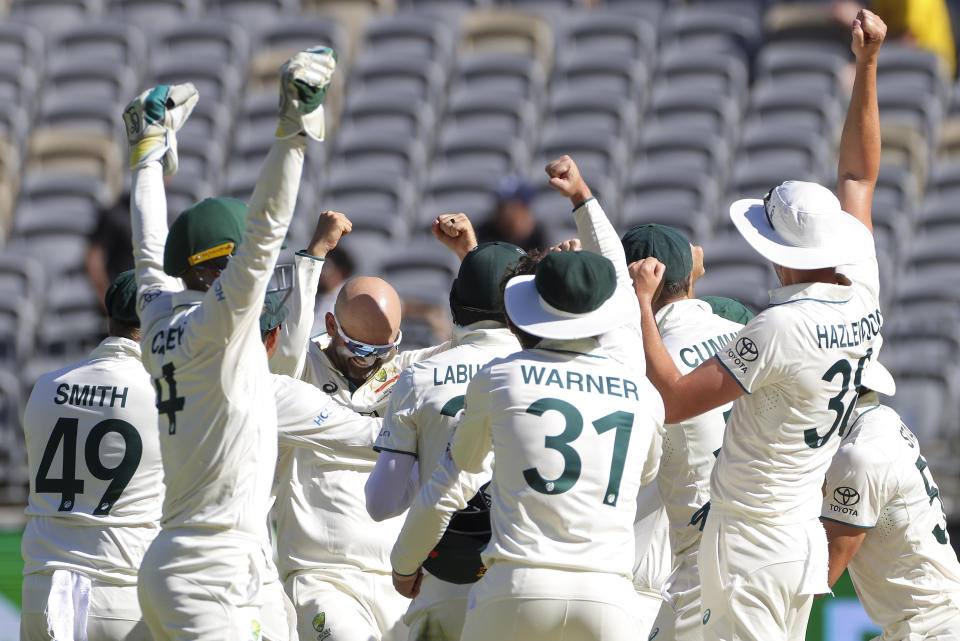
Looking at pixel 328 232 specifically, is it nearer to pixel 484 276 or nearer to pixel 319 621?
pixel 484 276

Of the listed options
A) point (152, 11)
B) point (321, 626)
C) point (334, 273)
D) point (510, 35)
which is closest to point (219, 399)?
point (321, 626)

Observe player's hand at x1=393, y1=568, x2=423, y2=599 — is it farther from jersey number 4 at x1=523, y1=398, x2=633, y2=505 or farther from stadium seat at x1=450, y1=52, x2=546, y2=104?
stadium seat at x1=450, y1=52, x2=546, y2=104

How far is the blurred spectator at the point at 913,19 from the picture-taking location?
44.0ft

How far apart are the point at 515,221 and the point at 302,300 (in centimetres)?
486

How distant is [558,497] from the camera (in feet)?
14.0

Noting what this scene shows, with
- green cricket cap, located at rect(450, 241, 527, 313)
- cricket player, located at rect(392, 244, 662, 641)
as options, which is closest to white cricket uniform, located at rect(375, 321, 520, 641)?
green cricket cap, located at rect(450, 241, 527, 313)

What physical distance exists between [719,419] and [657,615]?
83 centimetres

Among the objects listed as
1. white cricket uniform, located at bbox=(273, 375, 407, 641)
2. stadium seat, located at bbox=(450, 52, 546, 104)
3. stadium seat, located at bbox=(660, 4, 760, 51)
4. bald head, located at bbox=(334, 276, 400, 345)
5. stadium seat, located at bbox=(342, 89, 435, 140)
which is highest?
stadium seat, located at bbox=(660, 4, 760, 51)

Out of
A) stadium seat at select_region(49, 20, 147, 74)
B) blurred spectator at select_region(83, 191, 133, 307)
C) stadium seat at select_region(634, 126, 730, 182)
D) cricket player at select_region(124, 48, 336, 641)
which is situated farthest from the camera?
stadium seat at select_region(49, 20, 147, 74)

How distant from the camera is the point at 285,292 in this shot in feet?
16.6

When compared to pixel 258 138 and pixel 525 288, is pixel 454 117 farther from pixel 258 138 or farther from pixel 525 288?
pixel 525 288

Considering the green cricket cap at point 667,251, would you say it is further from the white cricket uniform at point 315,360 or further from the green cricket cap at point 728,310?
the white cricket uniform at point 315,360

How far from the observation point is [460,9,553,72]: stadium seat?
47.2ft

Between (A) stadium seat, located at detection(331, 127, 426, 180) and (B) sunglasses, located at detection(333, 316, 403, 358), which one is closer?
(B) sunglasses, located at detection(333, 316, 403, 358)
